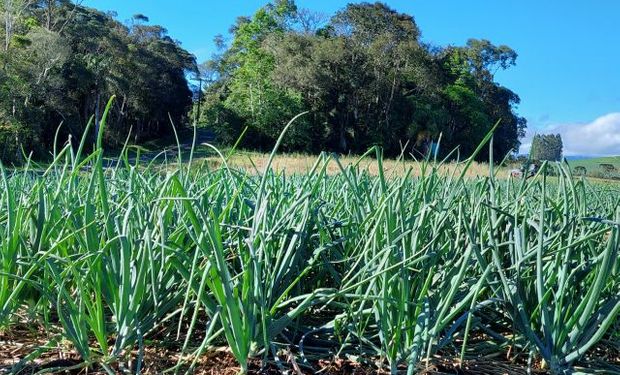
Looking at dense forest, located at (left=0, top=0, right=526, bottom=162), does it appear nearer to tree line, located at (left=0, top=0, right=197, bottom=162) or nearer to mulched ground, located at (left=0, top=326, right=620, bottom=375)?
tree line, located at (left=0, top=0, right=197, bottom=162)

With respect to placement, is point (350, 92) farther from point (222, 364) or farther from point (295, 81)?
point (222, 364)

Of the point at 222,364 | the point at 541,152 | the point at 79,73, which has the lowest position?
the point at 222,364

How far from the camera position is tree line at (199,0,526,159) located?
125 feet

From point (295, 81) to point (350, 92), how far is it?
4.03 metres

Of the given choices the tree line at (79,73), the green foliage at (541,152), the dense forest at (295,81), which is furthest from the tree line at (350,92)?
the green foliage at (541,152)

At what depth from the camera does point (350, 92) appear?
130 feet

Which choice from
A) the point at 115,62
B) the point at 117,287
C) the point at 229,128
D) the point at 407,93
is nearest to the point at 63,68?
the point at 115,62

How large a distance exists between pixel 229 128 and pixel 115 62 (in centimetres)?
810

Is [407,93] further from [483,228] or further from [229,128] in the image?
[483,228]

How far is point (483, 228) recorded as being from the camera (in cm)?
127

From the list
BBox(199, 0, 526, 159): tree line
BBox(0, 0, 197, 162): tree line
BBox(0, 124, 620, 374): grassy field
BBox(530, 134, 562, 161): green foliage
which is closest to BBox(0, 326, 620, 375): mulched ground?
BBox(0, 124, 620, 374): grassy field

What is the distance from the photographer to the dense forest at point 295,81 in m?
35.4

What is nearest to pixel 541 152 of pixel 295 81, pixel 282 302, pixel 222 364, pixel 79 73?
pixel 282 302

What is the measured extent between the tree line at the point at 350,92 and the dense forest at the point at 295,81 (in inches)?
2.7
